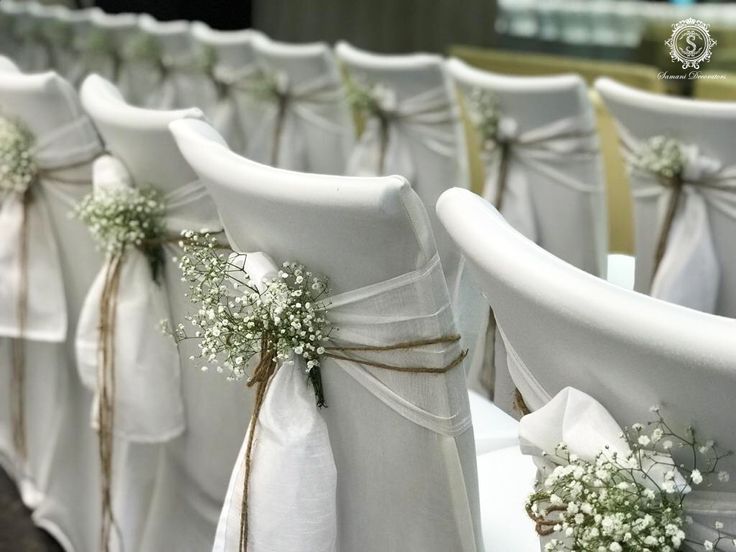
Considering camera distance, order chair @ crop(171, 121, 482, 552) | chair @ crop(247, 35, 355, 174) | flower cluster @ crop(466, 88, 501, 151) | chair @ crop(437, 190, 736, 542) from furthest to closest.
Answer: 1. chair @ crop(247, 35, 355, 174)
2. flower cluster @ crop(466, 88, 501, 151)
3. chair @ crop(171, 121, 482, 552)
4. chair @ crop(437, 190, 736, 542)

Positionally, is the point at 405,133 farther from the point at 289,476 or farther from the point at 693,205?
the point at 289,476

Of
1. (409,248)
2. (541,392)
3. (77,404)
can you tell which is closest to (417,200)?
(409,248)

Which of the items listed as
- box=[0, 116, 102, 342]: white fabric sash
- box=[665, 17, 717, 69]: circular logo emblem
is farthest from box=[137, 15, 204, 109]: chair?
box=[665, 17, 717, 69]: circular logo emblem

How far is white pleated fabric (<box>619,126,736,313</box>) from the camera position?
181 cm

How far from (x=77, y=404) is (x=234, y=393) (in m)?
0.83

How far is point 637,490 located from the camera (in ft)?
2.40

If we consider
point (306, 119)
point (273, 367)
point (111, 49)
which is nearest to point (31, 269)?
point (273, 367)

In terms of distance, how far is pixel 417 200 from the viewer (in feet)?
2.91

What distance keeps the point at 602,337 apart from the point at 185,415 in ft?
3.54

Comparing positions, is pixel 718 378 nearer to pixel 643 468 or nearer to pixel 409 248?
pixel 643 468

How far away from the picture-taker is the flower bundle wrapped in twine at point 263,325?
1002mm

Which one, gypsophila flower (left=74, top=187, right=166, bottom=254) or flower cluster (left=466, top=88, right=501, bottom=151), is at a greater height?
flower cluster (left=466, top=88, right=501, bottom=151)

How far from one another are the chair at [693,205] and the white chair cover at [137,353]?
0.83 meters

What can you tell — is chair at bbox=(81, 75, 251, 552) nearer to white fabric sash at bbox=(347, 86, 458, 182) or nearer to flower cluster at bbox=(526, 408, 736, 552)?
flower cluster at bbox=(526, 408, 736, 552)
